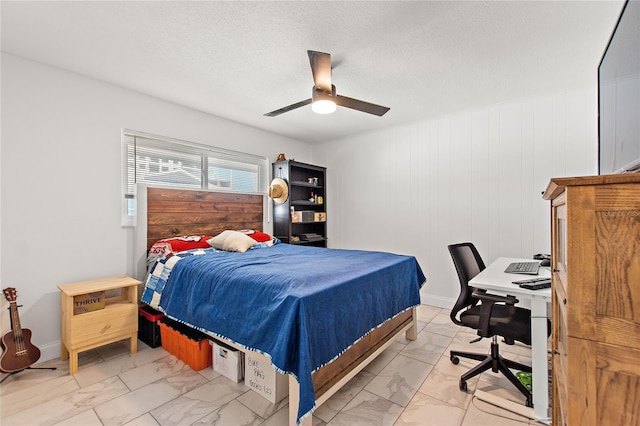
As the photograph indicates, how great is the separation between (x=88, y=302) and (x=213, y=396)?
1.42m

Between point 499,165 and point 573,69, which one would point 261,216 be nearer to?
point 499,165

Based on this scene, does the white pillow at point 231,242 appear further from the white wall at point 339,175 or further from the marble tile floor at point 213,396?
the marble tile floor at point 213,396

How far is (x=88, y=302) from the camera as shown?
2469 mm

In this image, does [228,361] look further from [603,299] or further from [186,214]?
[603,299]

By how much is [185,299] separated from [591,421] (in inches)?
94.6

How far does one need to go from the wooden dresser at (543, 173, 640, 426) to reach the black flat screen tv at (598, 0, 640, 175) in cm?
68

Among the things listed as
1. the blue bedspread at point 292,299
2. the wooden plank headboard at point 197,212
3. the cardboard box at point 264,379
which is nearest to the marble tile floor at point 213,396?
the cardboard box at point 264,379

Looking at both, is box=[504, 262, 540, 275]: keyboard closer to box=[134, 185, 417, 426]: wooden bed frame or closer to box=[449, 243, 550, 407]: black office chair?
box=[449, 243, 550, 407]: black office chair

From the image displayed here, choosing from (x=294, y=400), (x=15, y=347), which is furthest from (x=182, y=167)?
(x=294, y=400)

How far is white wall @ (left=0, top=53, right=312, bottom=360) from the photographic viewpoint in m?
2.38

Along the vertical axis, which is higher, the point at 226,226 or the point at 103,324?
the point at 226,226

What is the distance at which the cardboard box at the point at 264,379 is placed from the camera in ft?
6.28

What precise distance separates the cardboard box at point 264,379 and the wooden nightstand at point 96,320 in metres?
1.25

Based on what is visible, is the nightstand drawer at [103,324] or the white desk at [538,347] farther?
the nightstand drawer at [103,324]
